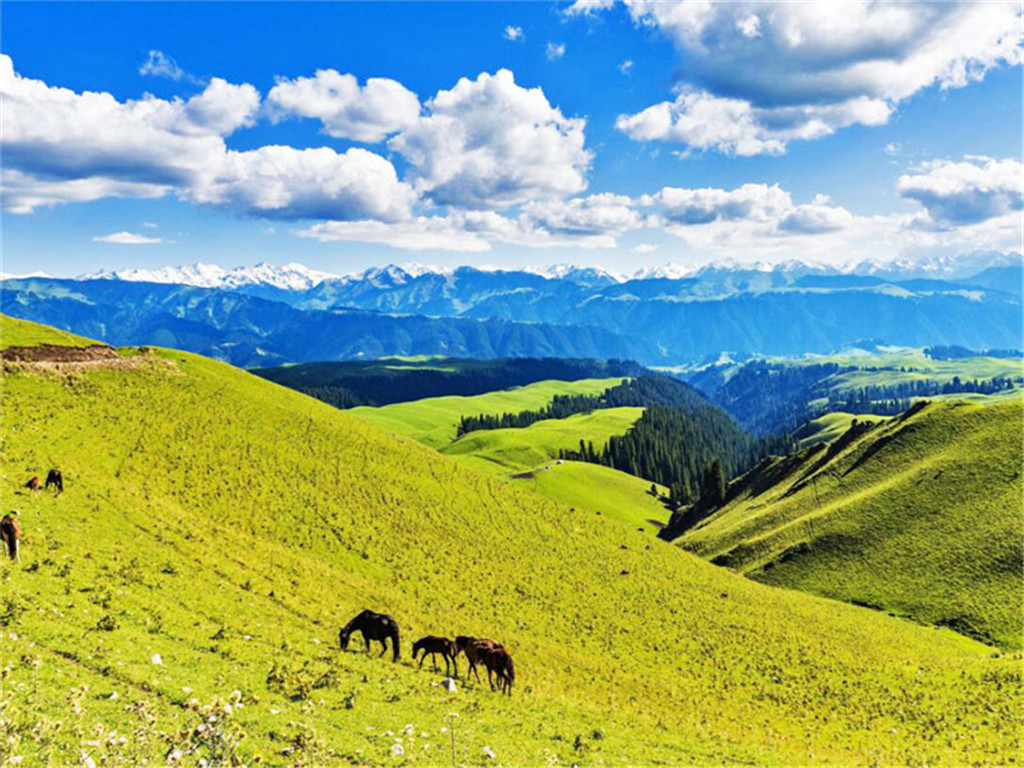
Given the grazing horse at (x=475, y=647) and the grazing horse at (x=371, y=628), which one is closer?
Result: the grazing horse at (x=475, y=647)

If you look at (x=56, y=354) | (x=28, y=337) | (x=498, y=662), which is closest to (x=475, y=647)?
(x=498, y=662)

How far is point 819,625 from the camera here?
184 feet

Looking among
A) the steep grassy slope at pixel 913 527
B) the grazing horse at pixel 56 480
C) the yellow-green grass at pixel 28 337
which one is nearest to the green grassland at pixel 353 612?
the grazing horse at pixel 56 480

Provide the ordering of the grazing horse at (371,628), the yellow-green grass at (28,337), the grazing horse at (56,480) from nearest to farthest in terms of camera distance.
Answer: the grazing horse at (371,628)
the grazing horse at (56,480)
the yellow-green grass at (28,337)

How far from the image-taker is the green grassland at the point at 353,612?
1886 centimetres

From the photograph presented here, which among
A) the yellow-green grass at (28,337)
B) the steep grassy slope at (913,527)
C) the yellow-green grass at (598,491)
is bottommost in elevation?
the yellow-green grass at (598,491)

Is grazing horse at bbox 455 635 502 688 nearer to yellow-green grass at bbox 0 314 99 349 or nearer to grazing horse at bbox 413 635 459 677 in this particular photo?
grazing horse at bbox 413 635 459 677

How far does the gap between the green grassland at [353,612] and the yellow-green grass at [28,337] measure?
10.8m

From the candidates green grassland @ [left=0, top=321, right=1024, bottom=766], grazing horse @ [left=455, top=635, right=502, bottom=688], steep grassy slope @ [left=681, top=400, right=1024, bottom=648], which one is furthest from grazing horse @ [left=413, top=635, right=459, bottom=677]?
steep grassy slope @ [left=681, top=400, right=1024, bottom=648]

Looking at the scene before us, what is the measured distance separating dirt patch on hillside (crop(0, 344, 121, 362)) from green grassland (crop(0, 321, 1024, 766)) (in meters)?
3.71

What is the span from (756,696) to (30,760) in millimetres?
38387

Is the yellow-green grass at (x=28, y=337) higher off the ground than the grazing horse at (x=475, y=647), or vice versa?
the yellow-green grass at (x=28, y=337)

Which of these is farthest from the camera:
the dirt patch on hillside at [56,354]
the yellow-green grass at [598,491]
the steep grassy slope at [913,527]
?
the yellow-green grass at [598,491]

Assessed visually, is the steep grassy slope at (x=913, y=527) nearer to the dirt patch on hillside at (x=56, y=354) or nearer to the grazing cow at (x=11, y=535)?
the grazing cow at (x=11, y=535)
